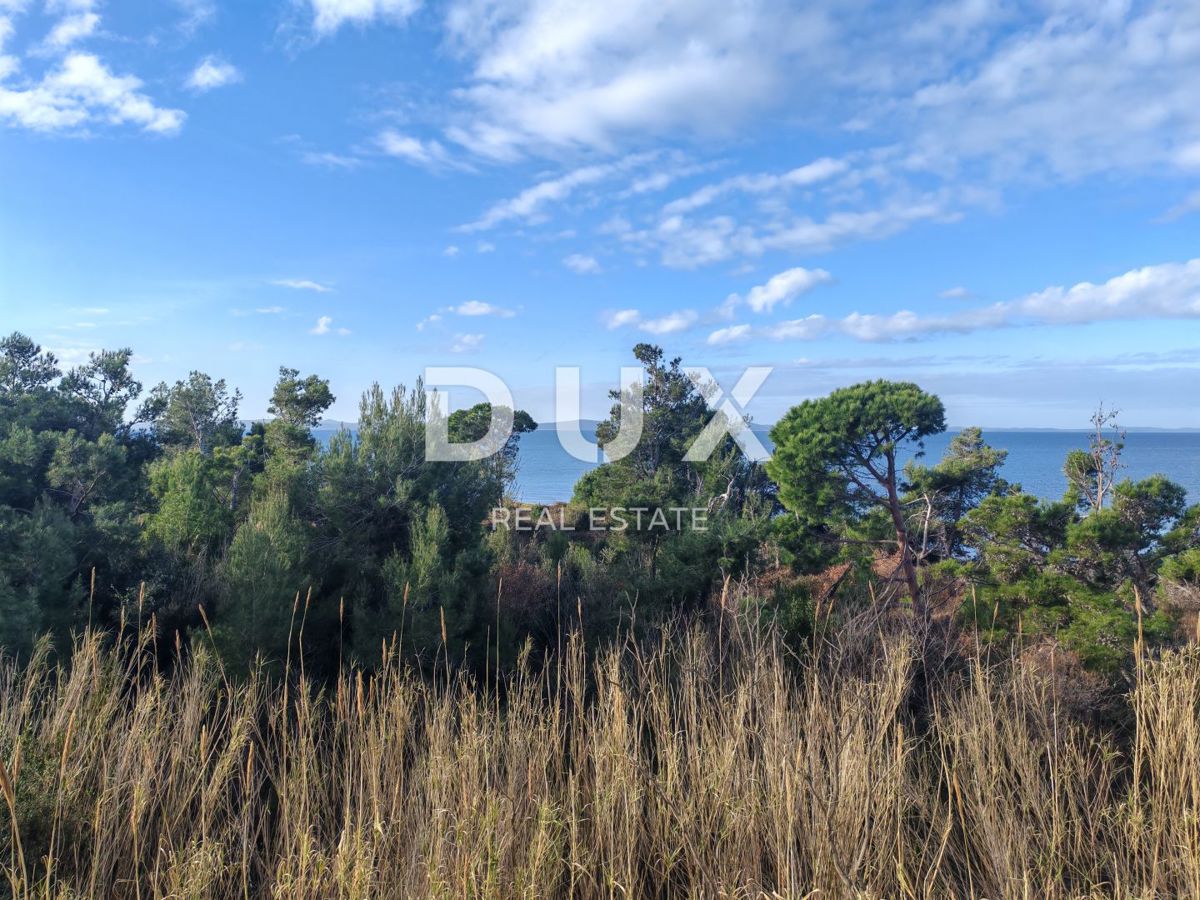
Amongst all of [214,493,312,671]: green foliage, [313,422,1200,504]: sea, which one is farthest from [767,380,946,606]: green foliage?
[214,493,312,671]: green foliage

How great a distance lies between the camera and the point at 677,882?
2.09 m

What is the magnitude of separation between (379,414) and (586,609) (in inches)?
179

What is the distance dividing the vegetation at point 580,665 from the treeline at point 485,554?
0.21ft

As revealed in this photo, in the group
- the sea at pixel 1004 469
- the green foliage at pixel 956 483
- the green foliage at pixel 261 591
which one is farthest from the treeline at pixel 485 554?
the sea at pixel 1004 469

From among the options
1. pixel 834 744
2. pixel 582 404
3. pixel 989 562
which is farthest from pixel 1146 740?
pixel 582 404

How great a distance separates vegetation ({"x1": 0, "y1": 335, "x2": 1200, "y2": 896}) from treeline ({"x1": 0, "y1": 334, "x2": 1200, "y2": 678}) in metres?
0.06

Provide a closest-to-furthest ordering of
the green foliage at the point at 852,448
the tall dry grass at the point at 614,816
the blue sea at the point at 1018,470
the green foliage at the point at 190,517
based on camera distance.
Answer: the tall dry grass at the point at 614,816, the green foliage at the point at 852,448, the green foliage at the point at 190,517, the blue sea at the point at 1018,470

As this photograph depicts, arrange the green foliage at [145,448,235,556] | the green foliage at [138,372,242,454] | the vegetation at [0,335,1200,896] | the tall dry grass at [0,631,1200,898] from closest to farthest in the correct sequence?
the tall dry grass at [0,631,1200,898] → the vegetation at [0,335,1200,896] → the green foliage at [145,448,235,556] → the green foliage at [138,372,242,454]

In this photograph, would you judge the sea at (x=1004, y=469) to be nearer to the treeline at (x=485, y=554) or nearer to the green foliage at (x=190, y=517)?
the treeline at (x=485, y=554)

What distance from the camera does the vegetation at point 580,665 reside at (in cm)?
189

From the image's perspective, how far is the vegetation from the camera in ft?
6.19

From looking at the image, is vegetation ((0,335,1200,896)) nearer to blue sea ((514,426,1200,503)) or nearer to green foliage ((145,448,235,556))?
green foliage ((145,448,235,556))

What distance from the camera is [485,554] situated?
926 cm

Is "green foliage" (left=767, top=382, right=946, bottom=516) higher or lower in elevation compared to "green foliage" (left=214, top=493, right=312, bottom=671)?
higher
